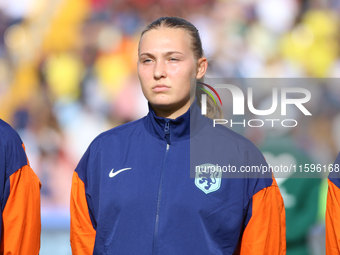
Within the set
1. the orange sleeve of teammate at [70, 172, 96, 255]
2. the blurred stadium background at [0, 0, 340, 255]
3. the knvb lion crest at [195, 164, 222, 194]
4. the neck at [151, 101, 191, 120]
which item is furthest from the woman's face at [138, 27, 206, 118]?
the blurred stadium background at [0, 0, 340, 255]

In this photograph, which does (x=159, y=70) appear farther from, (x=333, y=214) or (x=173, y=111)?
(x=333, y=214)

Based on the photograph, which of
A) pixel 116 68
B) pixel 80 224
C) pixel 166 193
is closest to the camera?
pixel 166 193

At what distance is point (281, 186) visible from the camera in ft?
8.90

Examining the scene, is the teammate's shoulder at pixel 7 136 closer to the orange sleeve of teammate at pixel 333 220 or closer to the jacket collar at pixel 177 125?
the jacket collar at pixel 177 125

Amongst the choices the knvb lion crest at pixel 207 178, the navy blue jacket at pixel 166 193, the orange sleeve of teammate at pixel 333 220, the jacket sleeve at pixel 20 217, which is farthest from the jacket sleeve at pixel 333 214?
the jacket sleeve at pixel 20 217

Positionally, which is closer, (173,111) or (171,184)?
(171,184)

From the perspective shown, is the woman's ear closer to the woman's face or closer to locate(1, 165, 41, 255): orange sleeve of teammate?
the woman's face

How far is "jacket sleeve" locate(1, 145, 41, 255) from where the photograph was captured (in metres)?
1.53

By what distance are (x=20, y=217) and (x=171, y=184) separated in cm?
56

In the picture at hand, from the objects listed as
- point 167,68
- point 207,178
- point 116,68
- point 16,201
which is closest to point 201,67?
point 167,68

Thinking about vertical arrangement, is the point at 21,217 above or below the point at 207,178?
below

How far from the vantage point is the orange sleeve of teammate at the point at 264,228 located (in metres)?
1.46

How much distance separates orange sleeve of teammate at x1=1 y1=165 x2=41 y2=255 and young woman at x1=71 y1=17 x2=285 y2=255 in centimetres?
15

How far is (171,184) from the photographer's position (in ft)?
4.81
